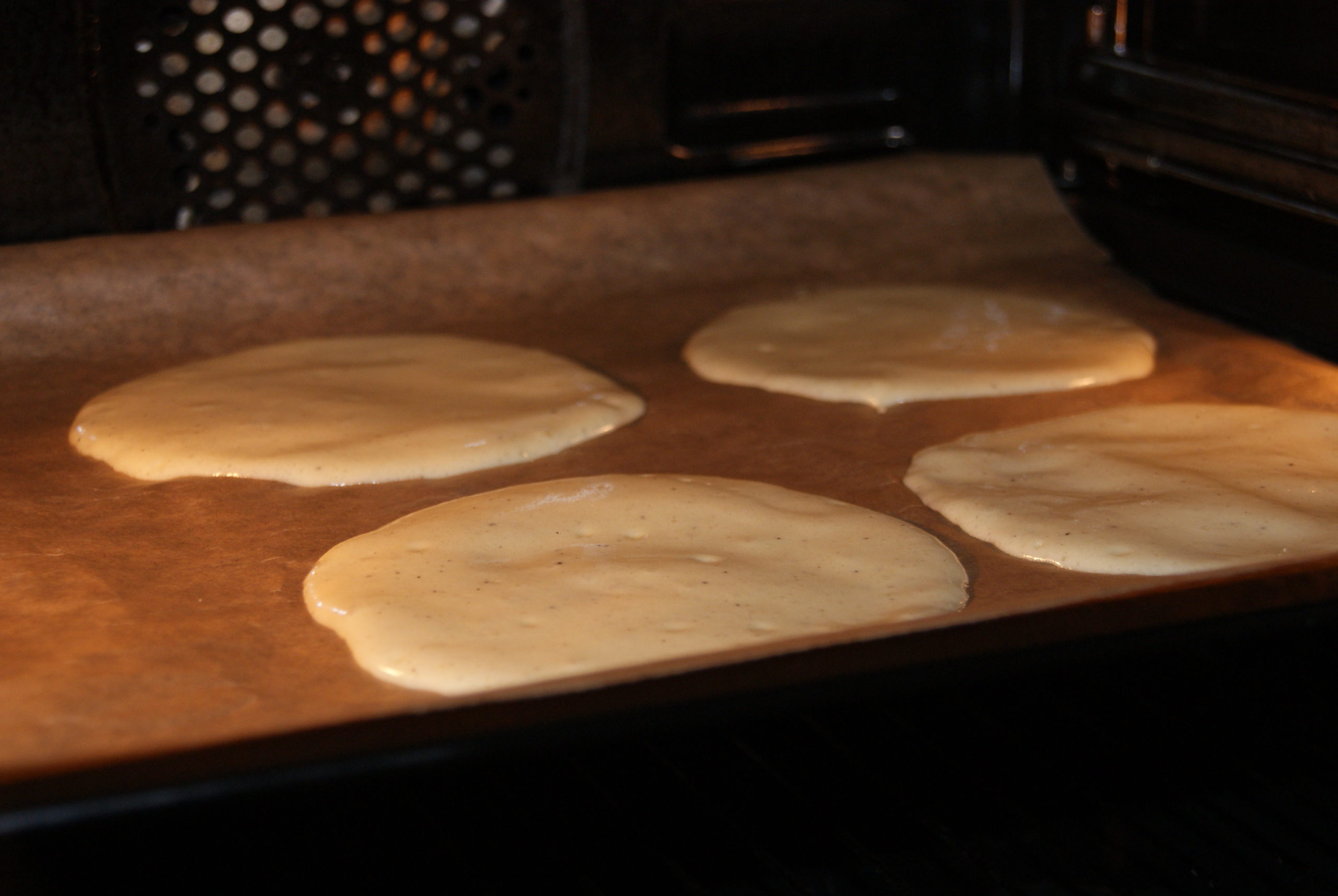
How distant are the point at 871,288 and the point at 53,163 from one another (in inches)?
43.5

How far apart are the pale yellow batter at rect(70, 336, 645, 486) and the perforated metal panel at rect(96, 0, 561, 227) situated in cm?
29

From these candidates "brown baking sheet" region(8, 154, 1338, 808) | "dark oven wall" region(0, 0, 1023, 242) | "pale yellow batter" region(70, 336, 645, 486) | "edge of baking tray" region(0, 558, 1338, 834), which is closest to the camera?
"edge of baking tray" region(0, 558, 1338, 834)

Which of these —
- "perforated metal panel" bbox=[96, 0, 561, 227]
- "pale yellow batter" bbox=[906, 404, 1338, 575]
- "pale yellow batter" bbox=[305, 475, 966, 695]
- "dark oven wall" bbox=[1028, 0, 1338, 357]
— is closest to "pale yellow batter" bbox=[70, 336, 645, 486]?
"pale yellow batter" bbox=[305, 475, 966, 695]

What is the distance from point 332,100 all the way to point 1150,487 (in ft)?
3.92

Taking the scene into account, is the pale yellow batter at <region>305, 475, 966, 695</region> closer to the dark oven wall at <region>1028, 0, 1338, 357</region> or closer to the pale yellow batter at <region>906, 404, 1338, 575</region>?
the pale yellow batter at <region>906, 404, 1338, 575</region>

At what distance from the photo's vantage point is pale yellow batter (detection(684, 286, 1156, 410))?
153 cm

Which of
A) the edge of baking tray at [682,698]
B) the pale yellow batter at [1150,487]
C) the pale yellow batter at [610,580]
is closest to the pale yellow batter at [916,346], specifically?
the pale yellow batter at [1150,487]

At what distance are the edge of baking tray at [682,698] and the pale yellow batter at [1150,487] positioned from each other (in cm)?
17

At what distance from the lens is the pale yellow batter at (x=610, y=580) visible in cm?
96

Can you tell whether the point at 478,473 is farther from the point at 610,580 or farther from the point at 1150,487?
the point at 1150,487

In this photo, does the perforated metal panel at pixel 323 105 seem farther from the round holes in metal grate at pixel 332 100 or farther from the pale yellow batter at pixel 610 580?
the pale yellow batter at pixel 610 580

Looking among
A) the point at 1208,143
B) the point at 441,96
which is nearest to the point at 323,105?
the point at 441,96

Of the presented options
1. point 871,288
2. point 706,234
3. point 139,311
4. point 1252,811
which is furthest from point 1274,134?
point 139,311

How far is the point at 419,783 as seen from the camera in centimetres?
73
